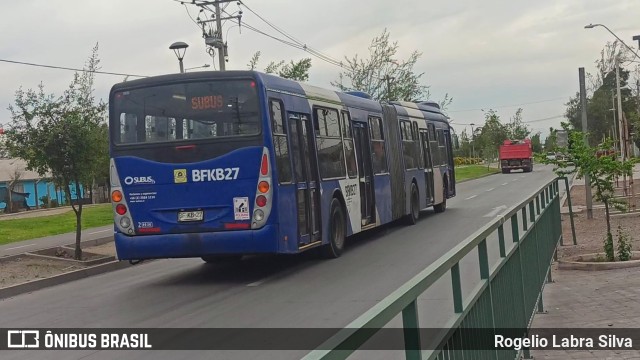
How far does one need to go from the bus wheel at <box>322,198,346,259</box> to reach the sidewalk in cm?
417

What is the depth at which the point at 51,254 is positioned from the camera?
1917 cm

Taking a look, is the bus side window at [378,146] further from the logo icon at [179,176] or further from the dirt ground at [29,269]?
the dirt ground at [29,269]

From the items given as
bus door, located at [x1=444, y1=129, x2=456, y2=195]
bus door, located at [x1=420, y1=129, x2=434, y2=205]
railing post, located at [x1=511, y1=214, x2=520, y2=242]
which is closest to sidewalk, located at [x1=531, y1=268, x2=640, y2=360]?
railing post, located at [x1=511, y1=214, x2=520, y2=242]

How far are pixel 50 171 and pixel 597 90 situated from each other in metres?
87.7

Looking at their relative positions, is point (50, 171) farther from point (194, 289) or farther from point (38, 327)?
point (38, 327)

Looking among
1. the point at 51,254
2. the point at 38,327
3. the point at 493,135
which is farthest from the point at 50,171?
the point at 493,135

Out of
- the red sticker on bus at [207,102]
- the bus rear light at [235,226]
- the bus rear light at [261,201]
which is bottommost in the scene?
the bus rear light at [235,226]

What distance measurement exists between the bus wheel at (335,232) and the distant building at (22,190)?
43.3m

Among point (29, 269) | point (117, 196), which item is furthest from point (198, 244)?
point (29, 269)

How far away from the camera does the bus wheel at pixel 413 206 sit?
21875mm

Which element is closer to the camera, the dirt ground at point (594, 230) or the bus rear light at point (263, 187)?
the bus rear light at point (263, 187)

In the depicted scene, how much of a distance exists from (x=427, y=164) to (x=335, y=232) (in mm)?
9362

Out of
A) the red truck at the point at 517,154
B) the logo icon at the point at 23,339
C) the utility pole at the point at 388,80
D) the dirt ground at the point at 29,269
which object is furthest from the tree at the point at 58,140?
the red truck at the point at 517,154

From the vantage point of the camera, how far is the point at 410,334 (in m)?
3.21
